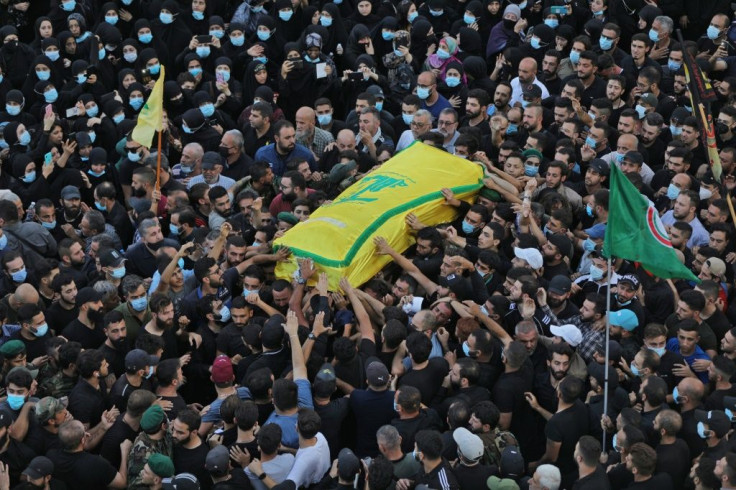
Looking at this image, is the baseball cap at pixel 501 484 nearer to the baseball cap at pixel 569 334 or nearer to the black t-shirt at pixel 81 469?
the baseball cap at pixel 569 334

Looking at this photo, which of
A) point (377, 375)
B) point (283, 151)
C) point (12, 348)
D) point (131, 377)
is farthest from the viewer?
point (283, 151)

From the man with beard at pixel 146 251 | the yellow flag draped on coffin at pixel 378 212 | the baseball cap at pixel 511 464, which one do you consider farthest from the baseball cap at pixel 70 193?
the baseball cap at pixel 511 464

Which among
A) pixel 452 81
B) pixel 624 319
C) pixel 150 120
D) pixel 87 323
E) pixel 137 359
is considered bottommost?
pixel 452 81

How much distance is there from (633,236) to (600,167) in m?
2.66

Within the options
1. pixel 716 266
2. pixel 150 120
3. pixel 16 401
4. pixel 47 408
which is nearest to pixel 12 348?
pixel 16 401

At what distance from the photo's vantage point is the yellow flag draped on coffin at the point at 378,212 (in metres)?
11.2

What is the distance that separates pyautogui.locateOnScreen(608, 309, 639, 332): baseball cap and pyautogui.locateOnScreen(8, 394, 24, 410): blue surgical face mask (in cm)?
463

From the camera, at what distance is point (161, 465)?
28.1 ft

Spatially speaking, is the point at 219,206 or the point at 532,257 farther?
the point at 219,206

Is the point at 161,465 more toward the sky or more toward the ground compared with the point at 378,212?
more toward the sky

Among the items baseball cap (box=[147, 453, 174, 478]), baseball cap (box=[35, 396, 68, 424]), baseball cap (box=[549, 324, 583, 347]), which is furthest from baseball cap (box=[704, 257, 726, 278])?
baseball cap (box=[35, 396, 68, 424])

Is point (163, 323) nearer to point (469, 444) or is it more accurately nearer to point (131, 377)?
point (131, 377)

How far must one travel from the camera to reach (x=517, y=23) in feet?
53.9

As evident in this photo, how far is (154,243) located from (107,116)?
329 cm
